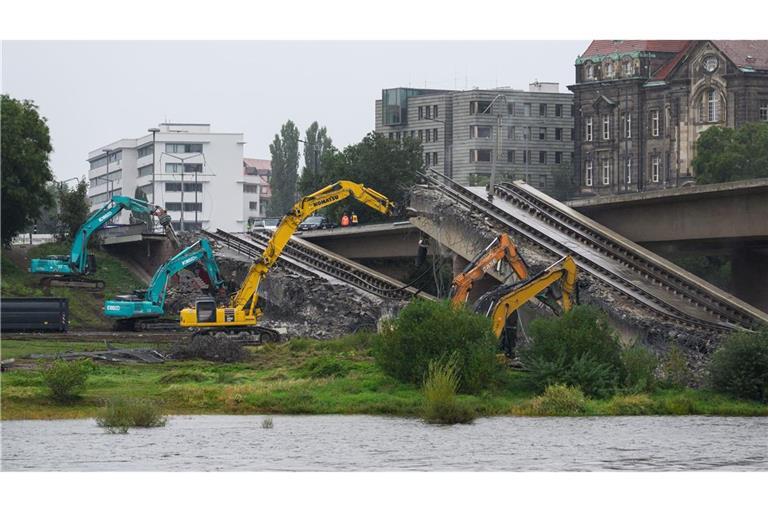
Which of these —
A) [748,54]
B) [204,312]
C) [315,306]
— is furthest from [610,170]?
[204,312]

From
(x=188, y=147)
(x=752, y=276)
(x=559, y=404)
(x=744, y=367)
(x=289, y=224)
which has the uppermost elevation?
(x=188, y=147)

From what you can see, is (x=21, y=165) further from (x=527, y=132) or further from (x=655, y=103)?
(x=527, y=132)

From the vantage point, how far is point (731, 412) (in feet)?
196

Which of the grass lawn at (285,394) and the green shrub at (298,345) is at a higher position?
the green shrub at (298,345)

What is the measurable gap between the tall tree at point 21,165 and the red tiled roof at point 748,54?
73803mm

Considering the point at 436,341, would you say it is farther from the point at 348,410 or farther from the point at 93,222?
the point at 93,222

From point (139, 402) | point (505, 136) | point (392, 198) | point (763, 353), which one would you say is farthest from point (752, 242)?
point (505, 136)

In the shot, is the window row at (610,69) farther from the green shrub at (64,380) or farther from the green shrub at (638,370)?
the green shrub at (64,380)

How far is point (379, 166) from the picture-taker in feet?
464

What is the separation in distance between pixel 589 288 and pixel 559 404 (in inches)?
732

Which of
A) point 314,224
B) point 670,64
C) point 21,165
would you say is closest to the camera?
point 21,165

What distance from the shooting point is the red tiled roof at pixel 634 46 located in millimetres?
176000

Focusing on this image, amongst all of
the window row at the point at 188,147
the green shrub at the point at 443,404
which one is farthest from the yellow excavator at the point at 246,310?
the window row at the point at 188,147

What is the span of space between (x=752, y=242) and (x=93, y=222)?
1430 inches
